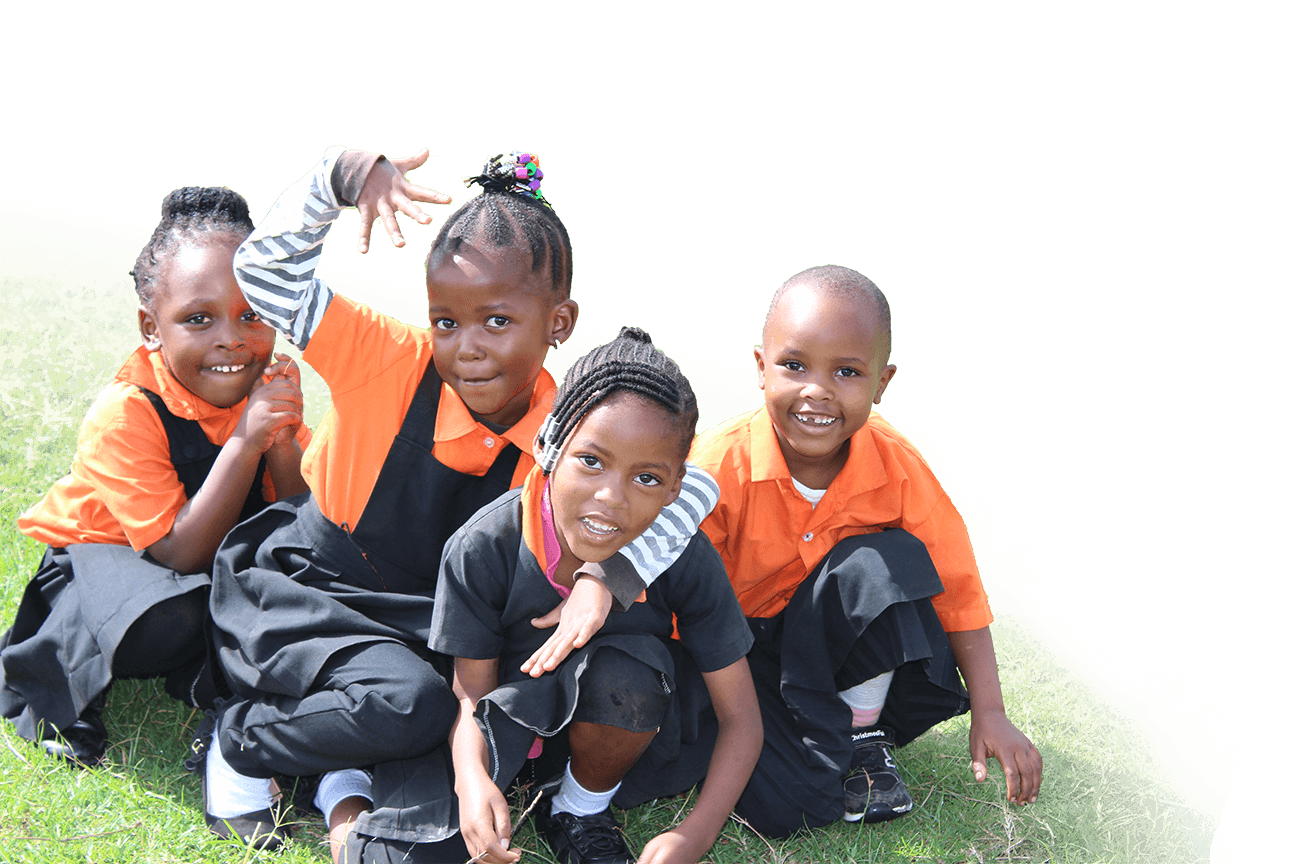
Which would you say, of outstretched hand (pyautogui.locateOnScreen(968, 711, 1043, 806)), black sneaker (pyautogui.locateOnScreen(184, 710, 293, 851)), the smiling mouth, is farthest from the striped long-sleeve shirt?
outstretched hand (pyautogui.locateOnScreen(968, 711, 1043, 806))

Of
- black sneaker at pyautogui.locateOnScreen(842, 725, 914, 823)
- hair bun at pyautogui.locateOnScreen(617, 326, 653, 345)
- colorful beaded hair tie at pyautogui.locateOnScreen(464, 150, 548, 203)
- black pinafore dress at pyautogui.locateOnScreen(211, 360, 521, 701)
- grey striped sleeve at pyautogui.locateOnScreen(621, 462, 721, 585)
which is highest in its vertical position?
colorful beaded hair tie at pyautogui.locateOnScreen(464, 150, 548, 203)

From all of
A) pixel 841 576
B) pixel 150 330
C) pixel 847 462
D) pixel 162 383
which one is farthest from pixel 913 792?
pixel 150 330

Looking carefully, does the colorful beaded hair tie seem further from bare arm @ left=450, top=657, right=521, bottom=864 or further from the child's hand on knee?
bare arm @ left=450, top=657, right=521, bottom=864

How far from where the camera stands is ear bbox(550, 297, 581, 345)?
9.25ft

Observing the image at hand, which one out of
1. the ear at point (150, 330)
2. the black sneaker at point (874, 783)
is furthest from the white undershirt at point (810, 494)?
the ear at point (150, 330)

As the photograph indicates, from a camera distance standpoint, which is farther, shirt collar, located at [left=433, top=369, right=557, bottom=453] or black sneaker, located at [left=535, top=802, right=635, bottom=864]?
shirt collar, located at [left=433, top=369, right=557, bottom=453]

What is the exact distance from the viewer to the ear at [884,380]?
9.43ft

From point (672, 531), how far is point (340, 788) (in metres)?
1.00

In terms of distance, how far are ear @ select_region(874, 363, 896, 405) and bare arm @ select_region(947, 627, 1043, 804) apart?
0.68 metres

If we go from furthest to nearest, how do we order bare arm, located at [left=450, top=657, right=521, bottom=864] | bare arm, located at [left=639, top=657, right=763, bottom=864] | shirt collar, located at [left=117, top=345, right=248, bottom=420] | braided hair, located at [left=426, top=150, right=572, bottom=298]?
shirt collar, located at [left=117, top=345, right=248, bottom=420], braided hair, located at [left=426, top=150, right=572, bottom=298], bare arm, located at [left=639, top=657, right=763, bottom=864], bare arm, located at [left=450, top=657, right=521, bottom=864]

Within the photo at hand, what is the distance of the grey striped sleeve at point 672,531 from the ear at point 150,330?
1499 mm

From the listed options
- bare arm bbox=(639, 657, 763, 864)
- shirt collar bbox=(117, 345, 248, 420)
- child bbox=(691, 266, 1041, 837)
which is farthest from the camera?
shirt collar bbox=(117, 345, 248, 420)

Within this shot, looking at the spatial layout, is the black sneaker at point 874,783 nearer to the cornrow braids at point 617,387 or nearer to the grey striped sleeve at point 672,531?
the grey striped sleeve at point 672,531

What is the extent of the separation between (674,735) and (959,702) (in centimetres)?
83
